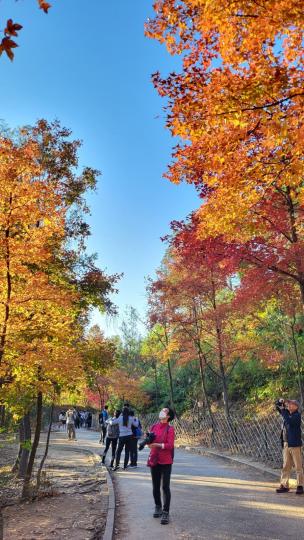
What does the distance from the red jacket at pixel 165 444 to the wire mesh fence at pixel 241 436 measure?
226 inches

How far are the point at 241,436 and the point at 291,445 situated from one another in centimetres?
652

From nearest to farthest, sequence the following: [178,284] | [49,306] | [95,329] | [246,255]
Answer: [49,306], [246,255], [178,284], [95,329]

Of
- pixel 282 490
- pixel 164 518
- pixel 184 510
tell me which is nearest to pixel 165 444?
pixel 164 518

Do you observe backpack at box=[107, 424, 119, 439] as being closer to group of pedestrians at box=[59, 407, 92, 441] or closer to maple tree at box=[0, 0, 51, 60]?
maple tree at box=[0, 0, 51, 60]

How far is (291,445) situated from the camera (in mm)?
8320

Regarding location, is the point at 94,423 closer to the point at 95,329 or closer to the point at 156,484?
the point at 95,329

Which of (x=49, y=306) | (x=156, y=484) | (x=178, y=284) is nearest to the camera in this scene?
→ (x=156, y=484)

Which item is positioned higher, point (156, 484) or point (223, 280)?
point (223, 280)

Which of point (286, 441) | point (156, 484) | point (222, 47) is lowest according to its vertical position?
point (156, 484)

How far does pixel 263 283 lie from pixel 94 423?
Answer: 3963 centimetres

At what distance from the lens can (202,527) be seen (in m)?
6.11

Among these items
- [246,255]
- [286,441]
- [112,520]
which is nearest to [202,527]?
[112,520]

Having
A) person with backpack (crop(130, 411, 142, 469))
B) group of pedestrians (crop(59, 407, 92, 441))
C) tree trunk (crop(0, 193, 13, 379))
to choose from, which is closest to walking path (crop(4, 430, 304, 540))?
person with backpack (crop(130, 411, 142, 469))

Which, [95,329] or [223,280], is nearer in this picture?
[223,280]
